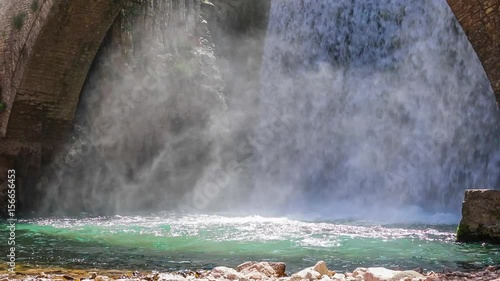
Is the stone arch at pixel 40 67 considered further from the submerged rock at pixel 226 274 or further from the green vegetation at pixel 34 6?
the submerged rock at pixel 226 274

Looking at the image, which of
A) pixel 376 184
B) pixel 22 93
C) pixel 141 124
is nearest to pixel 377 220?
pixel 376 184

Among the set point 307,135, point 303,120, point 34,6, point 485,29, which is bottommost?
point 307,135

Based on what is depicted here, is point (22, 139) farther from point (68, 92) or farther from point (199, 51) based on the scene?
point (199, 51)

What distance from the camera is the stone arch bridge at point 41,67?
9.63 metres

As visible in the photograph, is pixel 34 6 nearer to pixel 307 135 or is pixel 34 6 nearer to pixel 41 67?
pixel 41 67

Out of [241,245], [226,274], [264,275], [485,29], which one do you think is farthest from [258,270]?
[485,29]

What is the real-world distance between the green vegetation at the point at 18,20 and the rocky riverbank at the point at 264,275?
6662 millimetres

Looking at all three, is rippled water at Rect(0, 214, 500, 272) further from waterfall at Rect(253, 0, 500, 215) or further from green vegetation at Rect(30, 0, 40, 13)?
green vegetation at Rect(30, 0, 40, 13)

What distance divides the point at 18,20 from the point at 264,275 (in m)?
7.68

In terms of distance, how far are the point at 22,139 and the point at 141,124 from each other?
2.24 m

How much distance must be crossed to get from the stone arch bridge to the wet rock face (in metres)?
6.68

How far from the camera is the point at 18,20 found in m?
9.81

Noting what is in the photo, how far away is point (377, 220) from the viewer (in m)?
8.65

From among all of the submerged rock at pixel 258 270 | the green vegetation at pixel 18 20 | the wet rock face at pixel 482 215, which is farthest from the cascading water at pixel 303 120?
the submerged rock at pixel 258 270
